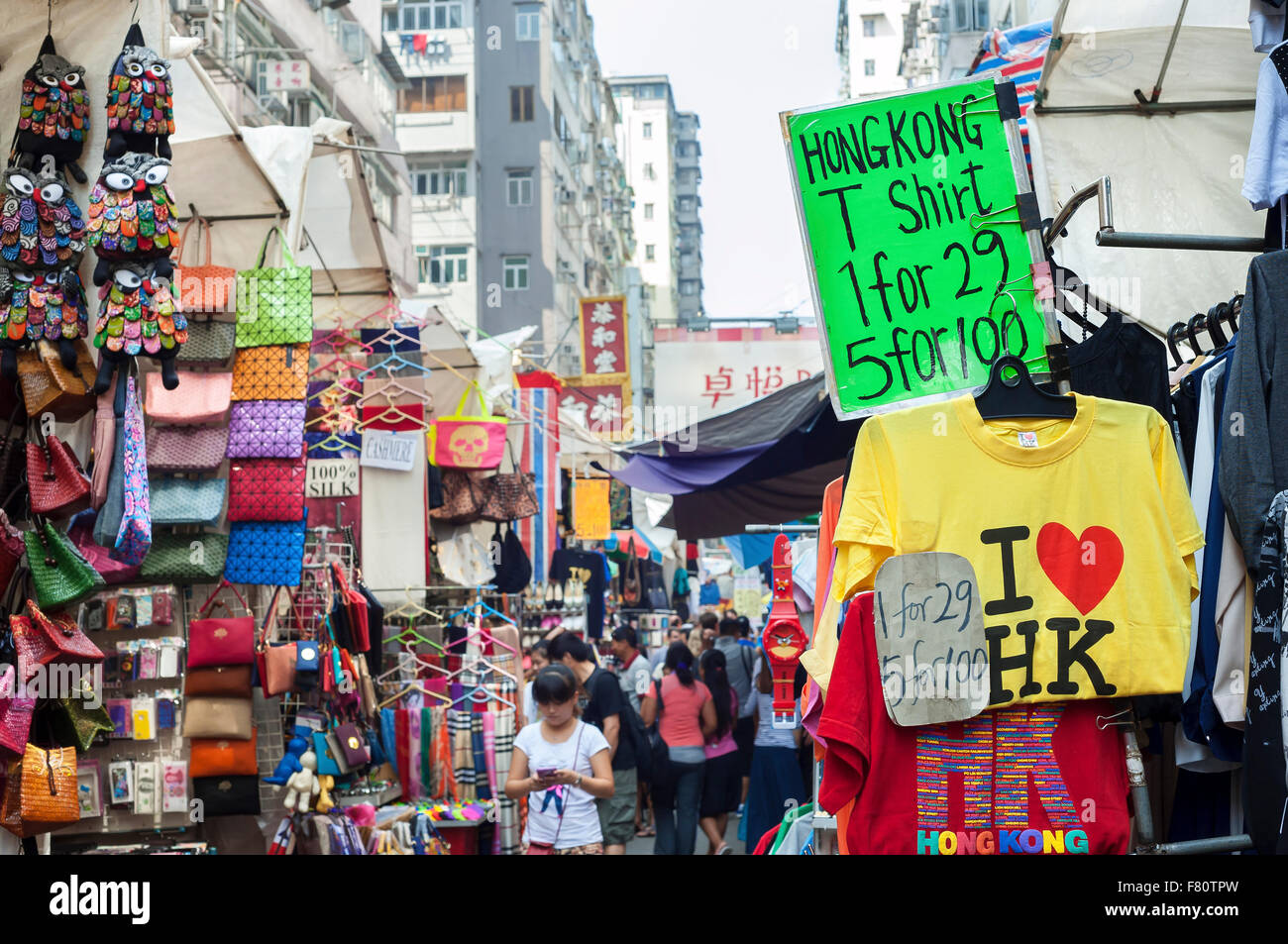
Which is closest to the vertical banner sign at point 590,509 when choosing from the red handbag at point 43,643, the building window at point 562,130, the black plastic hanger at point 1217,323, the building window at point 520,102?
the red handbag at point 43,643

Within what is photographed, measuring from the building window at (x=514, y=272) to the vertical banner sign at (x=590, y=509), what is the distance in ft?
72.5

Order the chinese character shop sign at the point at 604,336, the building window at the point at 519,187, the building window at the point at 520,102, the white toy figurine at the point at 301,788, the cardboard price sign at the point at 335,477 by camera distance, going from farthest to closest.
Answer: the building window at the point at 520,102
the building window at the point at 519,187
the chinese character shop sign at the point at 604,336
the cardboard price sign at the point at 335,477
the white toy figurine at the point at 301,788

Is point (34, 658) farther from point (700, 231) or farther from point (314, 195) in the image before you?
point (700, 231)

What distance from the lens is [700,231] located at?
477 feet

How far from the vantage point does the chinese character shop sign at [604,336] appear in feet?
76.9

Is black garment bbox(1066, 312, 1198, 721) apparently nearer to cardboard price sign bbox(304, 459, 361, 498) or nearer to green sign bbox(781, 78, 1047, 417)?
green sign bbox(781, 78, 1047, 417)

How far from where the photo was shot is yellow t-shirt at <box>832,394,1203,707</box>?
10.6ft

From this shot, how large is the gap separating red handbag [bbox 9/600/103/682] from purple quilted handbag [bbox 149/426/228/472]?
1.70 meters

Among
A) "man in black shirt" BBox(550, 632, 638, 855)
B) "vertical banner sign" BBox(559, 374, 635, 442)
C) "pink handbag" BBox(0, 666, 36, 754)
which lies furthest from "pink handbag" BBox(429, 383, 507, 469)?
"vertical banner sign" BBox(559, 374, 635, 442)

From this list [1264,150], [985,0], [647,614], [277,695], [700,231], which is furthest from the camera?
[700,231]

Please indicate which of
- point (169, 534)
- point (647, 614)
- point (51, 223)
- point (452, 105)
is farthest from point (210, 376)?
point (452, 105)

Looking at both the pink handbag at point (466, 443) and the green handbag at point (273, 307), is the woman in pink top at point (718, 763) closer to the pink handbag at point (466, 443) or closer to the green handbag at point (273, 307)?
the pink handbag at point (466, 443)

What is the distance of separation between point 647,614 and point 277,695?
19.8 meters

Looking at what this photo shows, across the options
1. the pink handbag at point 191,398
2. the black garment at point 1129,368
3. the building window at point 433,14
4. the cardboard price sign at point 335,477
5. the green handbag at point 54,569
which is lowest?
the green handbag at point 54,569
